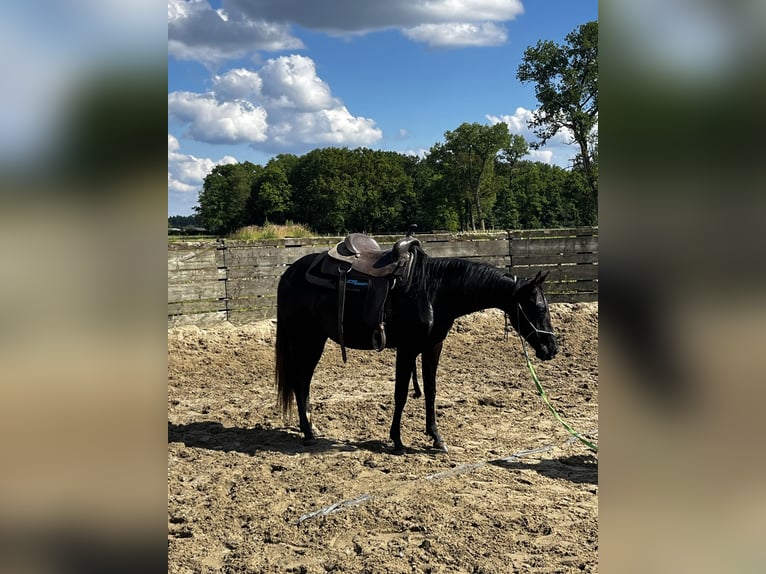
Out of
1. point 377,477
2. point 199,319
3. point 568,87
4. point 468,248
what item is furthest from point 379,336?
point 568,87

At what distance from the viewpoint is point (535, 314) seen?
15.3 feet

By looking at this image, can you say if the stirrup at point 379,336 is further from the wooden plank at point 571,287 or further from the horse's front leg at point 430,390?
the wooden plank at point 571,287

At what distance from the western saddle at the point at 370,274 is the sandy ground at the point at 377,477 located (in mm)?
1025

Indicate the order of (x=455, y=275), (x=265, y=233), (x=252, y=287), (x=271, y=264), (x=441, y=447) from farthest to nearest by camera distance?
(x=265, y=233), (x=271, y=264), (x=252, y=287), (x=455, y=275), (x=441, y=447)

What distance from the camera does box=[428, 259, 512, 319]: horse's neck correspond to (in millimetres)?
4699

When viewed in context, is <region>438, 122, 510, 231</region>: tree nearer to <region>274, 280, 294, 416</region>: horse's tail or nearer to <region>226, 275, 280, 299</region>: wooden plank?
<region>226, 275, 280, 299</region>: wooden plank

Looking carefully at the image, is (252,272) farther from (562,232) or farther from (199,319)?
(562,232)

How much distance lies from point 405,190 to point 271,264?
50.4 meters

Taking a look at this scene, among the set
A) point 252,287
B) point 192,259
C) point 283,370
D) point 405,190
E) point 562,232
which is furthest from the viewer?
point 405,190

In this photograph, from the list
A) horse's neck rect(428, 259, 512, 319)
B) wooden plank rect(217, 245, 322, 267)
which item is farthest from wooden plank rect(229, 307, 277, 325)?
horse's neck rect(428, 259, 512, 319)

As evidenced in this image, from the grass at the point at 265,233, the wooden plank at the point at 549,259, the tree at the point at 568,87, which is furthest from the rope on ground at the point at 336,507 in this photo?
the tree at the point at 568,87
